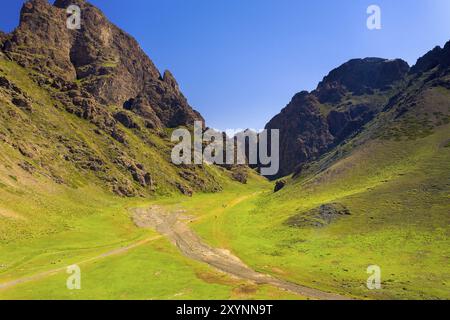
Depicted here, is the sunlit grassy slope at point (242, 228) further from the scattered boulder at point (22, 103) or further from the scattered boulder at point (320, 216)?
the scattered boulder at point (22, 103)

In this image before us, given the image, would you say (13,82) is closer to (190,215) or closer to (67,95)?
(67,95)

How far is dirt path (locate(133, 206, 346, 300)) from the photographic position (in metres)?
47.4

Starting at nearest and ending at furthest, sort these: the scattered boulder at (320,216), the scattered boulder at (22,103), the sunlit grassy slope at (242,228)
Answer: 1. the sunlit grassy slope at (242,228)
2. the scattered boulder at (320,216)
3. the scattered boulder at (22,103)

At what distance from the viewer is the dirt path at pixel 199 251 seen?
47434 mm

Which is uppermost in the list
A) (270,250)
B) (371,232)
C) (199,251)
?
(371,232)

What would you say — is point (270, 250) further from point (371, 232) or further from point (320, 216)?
point (320, 216)

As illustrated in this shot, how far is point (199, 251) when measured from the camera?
233ft

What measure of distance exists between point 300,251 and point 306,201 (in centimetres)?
4766

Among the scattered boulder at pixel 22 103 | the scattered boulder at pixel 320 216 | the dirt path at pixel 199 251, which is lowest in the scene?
the dirt path at pixel 199 251

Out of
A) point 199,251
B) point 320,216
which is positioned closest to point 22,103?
point 199,251

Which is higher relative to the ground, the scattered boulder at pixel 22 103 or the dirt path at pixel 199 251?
the scattered boulder at pixel 22 103

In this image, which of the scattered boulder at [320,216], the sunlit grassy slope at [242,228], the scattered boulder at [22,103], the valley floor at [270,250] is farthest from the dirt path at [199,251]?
the scattered boulder at [22,103]
